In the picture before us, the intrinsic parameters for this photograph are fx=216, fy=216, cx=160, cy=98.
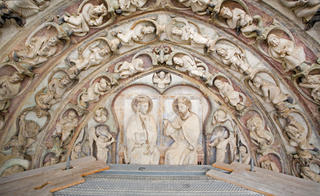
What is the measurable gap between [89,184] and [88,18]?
2460 mm

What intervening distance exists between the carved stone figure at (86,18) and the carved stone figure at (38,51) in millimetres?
312

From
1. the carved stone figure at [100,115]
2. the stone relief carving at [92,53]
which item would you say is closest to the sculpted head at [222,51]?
the stone relief carving at [92,53]

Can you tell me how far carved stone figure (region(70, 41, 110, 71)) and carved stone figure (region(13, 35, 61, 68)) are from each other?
40 centimetres

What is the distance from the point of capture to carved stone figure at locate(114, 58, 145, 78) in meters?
3.89

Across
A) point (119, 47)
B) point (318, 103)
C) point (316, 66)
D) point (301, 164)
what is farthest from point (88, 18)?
point (301, 164)

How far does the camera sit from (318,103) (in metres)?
3.08

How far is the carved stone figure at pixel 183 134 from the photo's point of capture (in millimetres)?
3771

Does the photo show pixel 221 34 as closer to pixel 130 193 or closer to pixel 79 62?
pixel 79 62

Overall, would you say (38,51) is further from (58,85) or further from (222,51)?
(222,51)

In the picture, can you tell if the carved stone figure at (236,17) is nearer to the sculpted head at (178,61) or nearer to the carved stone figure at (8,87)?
the sculpted head at (178,61)

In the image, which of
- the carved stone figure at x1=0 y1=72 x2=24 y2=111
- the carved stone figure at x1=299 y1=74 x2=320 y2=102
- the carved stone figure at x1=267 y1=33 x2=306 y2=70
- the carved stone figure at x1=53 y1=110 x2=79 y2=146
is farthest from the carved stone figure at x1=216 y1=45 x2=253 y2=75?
the carved stone figure at x1=0 y1=72 x2=24 y2=111

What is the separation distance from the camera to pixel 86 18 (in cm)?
341

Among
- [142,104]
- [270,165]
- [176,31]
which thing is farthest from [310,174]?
[176,31]

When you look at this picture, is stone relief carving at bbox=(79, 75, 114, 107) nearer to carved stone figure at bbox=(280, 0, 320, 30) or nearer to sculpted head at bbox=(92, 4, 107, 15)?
sculpted head at bbox=(92, 4, 107, 15)
